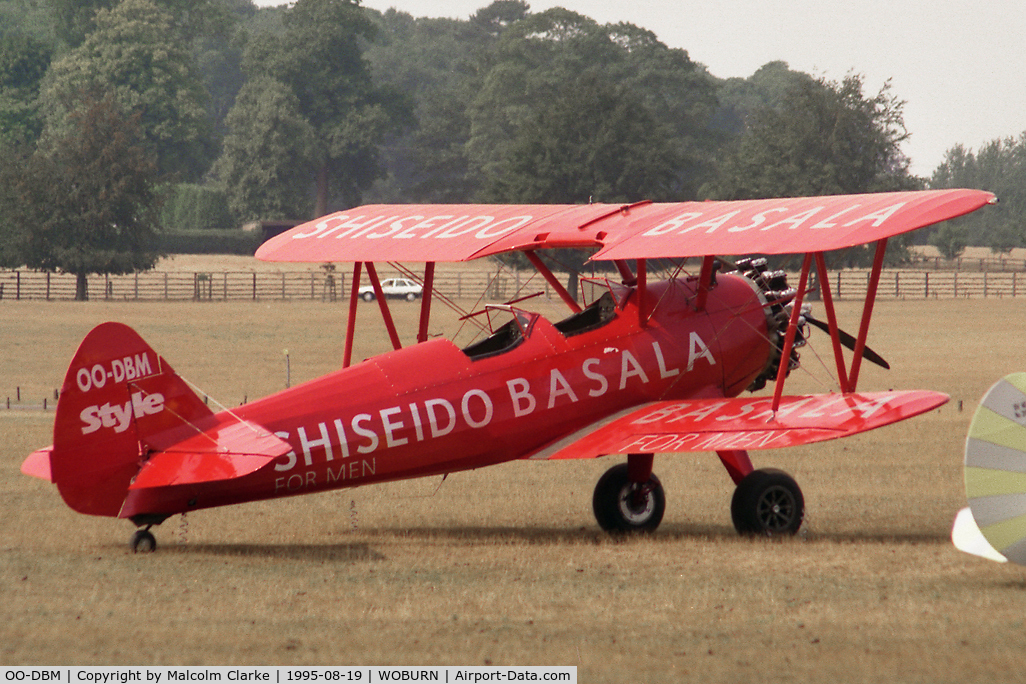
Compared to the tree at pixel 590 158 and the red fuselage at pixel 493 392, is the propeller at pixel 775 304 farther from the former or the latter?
the tree at pixel 590 158

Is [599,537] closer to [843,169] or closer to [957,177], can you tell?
[843,169]

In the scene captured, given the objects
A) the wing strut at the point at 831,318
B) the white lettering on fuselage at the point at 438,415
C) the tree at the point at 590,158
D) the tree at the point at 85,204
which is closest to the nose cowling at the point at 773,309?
the white lettering on fuselage at the point at 438,415

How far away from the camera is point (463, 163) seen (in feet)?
329

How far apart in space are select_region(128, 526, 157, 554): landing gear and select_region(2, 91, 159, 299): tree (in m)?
50.2

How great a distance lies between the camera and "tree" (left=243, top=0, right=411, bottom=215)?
94438 millimetres

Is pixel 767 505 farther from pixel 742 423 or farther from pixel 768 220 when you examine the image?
pixel 768 220

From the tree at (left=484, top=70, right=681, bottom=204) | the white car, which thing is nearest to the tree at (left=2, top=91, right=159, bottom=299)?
the white car

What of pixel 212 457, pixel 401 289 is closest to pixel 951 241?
pixel 401 289

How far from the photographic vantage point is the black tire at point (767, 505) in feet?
37.2

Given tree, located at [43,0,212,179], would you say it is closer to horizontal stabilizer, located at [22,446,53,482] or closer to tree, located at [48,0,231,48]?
tree, located at [48,0,231,48]

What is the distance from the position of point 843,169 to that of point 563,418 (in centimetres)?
5544

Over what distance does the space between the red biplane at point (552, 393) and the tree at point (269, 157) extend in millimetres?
77856

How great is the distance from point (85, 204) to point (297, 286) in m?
10.1

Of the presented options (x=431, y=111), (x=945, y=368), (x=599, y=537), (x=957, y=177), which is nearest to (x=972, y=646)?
(x=599, y=537)
